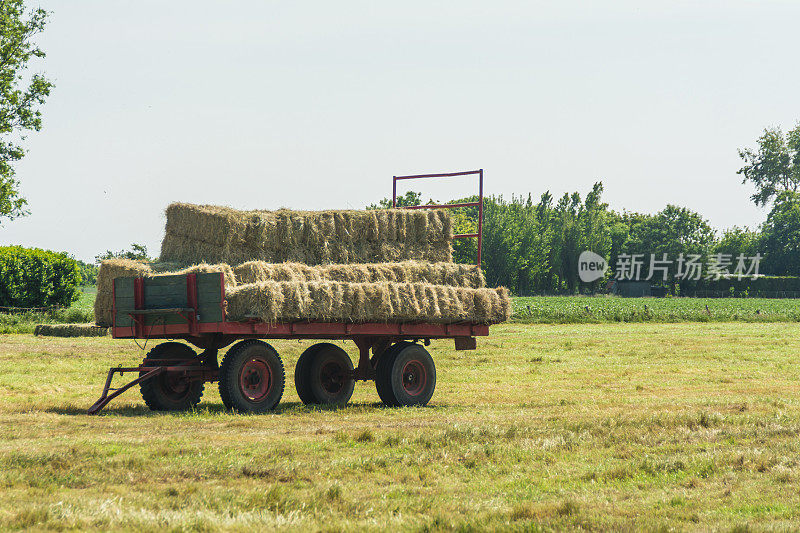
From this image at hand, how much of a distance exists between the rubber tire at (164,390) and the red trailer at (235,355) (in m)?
0.02

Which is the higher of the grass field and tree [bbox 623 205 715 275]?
tree [bbox 623 205 715 275]

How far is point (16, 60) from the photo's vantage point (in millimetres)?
47000

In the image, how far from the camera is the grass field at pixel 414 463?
761 centimetres

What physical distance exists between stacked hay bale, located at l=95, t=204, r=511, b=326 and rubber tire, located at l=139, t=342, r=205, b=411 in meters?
1.33

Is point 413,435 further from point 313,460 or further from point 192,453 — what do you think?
point 192,453

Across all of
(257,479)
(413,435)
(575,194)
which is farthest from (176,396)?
(575,194)

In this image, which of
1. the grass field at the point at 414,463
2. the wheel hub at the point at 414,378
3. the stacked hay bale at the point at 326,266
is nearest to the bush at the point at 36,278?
the grass field at the point at 414,463

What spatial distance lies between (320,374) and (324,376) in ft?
0.77

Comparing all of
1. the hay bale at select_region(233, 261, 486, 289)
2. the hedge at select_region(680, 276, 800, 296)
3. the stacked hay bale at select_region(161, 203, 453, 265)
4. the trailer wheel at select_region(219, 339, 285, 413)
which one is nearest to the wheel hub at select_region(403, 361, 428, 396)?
the hay bale at select_region(233, 261, 486, 289)

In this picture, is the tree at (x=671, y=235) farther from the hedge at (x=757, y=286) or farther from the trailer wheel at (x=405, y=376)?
the trailer wheel at (x=405, y=376)

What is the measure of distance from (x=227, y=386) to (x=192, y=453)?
412cm

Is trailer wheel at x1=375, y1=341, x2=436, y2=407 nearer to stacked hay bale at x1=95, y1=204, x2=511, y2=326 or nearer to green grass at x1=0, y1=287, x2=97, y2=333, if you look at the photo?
stacked hay bale at x1=95, y1=204, x2=511, y2=326

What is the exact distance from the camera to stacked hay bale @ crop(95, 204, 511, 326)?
48.8 feet

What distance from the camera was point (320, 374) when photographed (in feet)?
55.4
